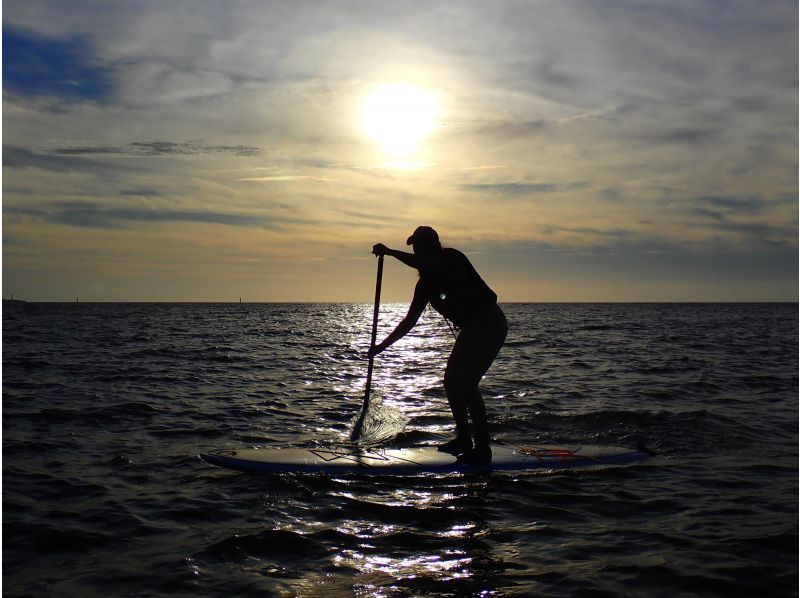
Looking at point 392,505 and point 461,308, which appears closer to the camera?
point 392,505

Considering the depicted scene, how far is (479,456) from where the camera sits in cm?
780

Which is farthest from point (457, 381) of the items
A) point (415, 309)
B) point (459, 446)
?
point (459, 446)

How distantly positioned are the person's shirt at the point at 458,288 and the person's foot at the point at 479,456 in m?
1.47

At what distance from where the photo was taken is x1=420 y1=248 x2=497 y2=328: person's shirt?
7352 mm

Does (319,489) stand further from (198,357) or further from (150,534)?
(198,357)

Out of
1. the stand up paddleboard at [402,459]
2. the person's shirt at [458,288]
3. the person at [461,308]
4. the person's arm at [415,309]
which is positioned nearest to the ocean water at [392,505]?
the stand up paddleboard at [402,459]

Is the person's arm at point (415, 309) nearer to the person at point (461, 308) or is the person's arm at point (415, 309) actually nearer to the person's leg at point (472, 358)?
the person at point (461, 308)

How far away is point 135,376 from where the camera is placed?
17.0 meters

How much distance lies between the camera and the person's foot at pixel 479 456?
25.5ft

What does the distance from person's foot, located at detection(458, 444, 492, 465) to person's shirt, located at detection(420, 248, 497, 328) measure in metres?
1.47

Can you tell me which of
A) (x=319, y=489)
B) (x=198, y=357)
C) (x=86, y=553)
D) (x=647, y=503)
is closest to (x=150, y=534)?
(x=86, y=553)

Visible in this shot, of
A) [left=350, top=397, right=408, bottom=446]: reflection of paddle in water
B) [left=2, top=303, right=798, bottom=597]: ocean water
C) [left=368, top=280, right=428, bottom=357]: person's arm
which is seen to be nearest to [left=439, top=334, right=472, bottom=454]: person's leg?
[left=368, top=280, right=428, bottom=357]: person's arm

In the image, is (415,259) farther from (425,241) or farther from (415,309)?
(415,309)

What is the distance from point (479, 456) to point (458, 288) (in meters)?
1.97
